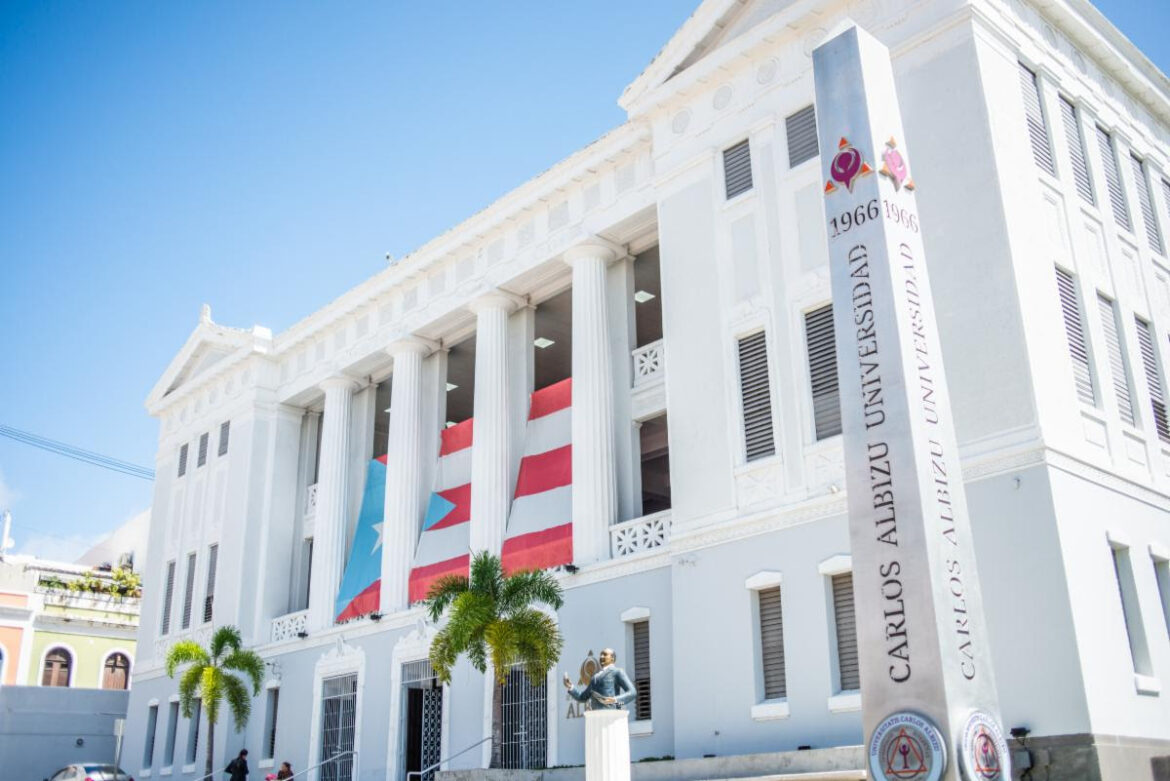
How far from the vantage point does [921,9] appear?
19.5 m

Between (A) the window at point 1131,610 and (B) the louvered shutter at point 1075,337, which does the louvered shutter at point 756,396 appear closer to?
(B) the louvered shutter at point 1075,337

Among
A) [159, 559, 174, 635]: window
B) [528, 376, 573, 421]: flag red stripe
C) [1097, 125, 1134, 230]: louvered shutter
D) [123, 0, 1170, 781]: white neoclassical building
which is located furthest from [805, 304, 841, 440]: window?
[159, 559, 174, 635]: window

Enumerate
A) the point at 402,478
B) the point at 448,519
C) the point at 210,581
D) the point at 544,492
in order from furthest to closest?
the point at 210,581 → the point at 402,478 → the point at 448,519 → the point at 544,492

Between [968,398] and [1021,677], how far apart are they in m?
4.20

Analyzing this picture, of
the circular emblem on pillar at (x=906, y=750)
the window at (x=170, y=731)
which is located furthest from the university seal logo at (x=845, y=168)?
the window at (x=170, y=731)

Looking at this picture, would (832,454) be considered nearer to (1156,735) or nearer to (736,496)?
(736,496)

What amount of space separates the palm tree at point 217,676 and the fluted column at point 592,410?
38.8 feet

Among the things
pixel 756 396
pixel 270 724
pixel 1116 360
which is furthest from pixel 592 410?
pixel 270 724

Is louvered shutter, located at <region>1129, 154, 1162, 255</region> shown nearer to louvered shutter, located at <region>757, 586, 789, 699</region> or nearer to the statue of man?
louvered shutter, located at <region>757, 586, 789, 699</region>

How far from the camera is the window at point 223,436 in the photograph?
3625cm

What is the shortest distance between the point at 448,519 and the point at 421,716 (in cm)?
476

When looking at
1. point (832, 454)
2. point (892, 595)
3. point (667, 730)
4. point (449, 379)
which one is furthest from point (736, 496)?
point (449, 379)

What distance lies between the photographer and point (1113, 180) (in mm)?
21766

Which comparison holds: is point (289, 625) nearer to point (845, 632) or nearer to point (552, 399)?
point (552, 399)
